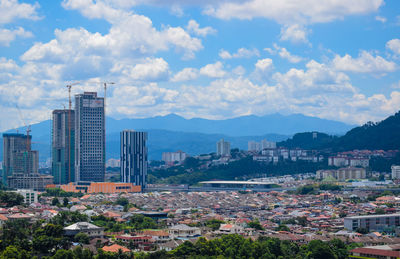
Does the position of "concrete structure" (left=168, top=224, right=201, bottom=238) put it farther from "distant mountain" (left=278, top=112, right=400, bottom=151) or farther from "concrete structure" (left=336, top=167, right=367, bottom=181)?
"distant mountain" (left=278, top=112, right=400, bottom=151)

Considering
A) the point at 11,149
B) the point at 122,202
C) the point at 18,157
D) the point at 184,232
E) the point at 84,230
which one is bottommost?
the point at 184,232

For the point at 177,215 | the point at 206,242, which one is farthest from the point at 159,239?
the point at 177,215

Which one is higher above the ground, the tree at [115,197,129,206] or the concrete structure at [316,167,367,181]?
the concrete structure at [316,167,367,181]

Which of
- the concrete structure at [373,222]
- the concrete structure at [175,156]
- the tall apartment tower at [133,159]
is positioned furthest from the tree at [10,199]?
the concrete structure at [175,156]

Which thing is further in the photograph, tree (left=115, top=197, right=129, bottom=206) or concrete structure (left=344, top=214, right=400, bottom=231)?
Result: tree (left=115, top=197, right=129, bottom=206)

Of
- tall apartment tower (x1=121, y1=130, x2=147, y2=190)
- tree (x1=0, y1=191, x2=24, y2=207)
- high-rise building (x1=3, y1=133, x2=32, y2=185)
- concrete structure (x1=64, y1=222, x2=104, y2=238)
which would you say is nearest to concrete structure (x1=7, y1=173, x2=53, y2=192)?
tall apartment tower (x1=121, y1=130, x2=147, y2=190)

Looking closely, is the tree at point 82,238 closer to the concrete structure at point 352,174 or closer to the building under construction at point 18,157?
the building under construction at point 18,157

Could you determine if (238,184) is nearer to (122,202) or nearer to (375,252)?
(122,202)

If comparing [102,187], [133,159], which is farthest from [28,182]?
[133,159]
